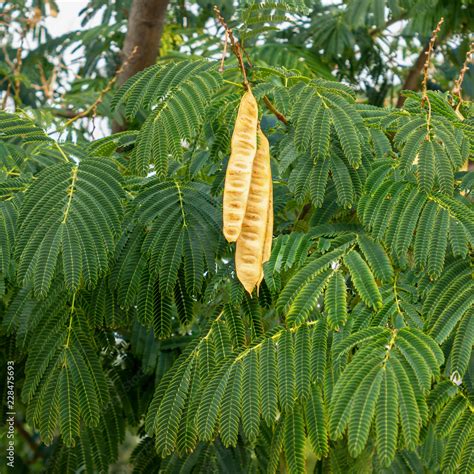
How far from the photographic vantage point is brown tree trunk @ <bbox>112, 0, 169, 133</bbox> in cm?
478

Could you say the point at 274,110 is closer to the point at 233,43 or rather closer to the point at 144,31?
the point at 233,43

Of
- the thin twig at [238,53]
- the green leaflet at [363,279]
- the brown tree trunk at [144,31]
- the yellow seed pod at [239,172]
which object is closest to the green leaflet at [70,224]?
the yellow seed pod at [239,172]

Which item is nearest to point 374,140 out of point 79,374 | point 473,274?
point 473,274

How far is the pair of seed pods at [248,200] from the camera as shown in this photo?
235 cm

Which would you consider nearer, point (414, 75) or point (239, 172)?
point (239, 172)

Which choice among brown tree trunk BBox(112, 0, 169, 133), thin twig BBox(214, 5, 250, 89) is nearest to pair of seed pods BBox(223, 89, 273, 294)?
thin twig BBox(214, 5, 250, 89)

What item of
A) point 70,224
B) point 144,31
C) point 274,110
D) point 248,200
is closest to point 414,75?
point 144,31

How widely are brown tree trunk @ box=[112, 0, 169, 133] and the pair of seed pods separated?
8.08ft

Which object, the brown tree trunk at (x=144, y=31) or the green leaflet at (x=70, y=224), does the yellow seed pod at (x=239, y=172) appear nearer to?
the green leaflet at (x=70, y=224)

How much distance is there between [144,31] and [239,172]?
2.65 meters

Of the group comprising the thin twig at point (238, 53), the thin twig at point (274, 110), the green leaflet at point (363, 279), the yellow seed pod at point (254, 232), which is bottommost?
the green leaflet at point (363, 279)

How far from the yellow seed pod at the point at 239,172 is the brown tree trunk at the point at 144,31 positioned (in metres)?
2.46

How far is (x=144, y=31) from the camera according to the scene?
4820 millimetres

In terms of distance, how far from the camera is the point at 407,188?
2486 mm
